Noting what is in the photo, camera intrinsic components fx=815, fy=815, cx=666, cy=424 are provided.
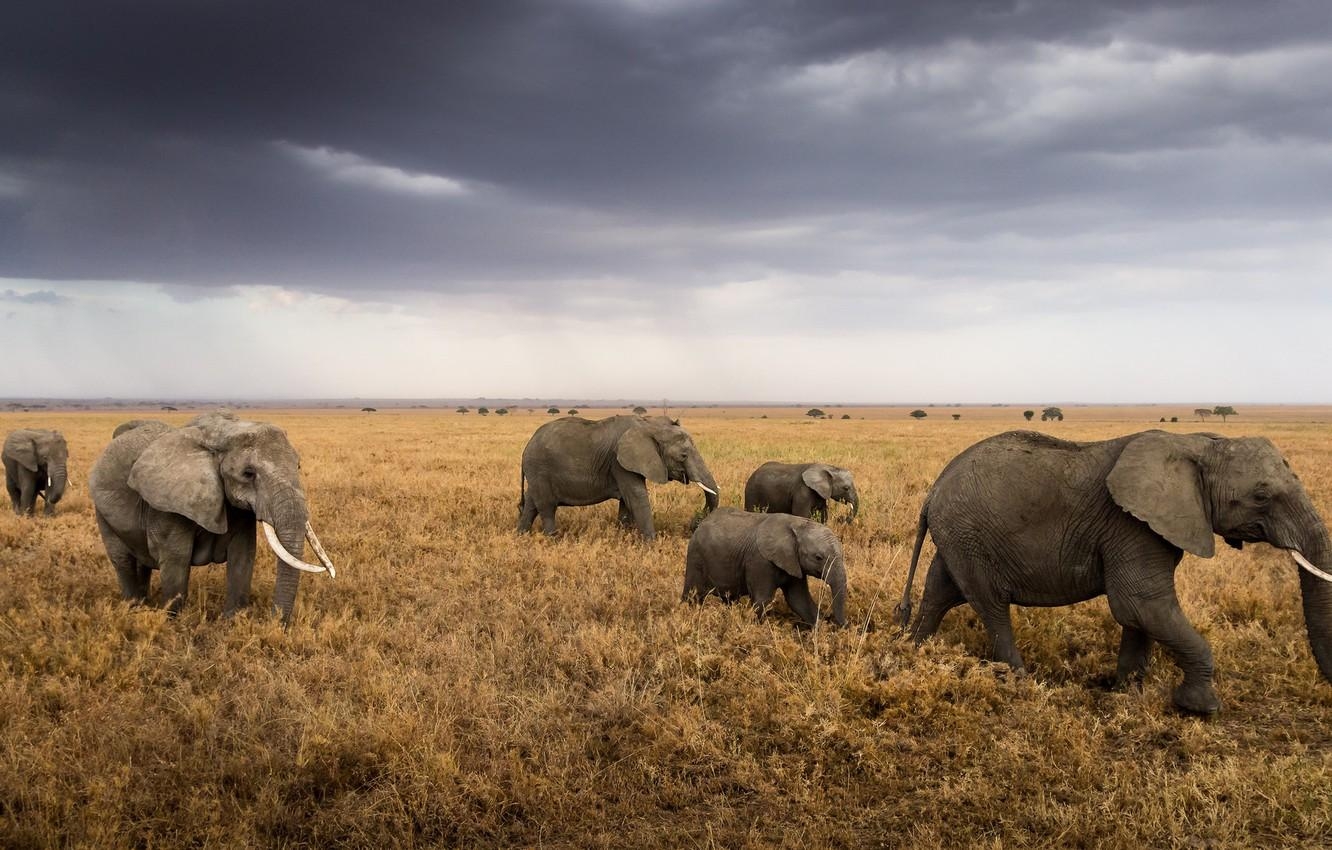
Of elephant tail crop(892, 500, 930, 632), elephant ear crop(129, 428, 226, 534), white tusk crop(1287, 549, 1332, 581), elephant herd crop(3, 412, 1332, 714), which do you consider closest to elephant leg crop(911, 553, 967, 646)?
elephant herd crop(3, 412, 1332, 714)

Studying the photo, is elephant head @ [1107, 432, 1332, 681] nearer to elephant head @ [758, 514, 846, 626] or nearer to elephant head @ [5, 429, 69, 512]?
elephant head @ [758, 514, 846, 626]

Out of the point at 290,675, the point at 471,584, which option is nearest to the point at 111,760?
the point at 290,675

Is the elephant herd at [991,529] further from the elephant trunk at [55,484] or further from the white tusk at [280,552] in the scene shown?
the elephant trunk at [55,484]

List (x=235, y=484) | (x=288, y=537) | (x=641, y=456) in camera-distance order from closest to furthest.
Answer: (x=288, y=537) < (x=235, y=484) < (x=641, y=456)

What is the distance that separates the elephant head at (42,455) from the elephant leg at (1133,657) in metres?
17.0

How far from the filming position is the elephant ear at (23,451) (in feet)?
48.7

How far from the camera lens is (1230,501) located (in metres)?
6.02

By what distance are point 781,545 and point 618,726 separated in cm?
302

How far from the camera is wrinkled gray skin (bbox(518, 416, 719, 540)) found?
12.6 metres

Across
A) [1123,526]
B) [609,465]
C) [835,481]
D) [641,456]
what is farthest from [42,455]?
[1123,526]

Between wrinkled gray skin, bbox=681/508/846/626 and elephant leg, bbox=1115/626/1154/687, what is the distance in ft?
7.76

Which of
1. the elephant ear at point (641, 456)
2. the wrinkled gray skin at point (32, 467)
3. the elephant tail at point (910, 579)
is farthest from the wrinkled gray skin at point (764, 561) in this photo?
the wrinkled gray skin at point (32, 467)

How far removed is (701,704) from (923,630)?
8.39ft

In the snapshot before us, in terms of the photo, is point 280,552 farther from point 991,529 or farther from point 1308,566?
point 1308,566
